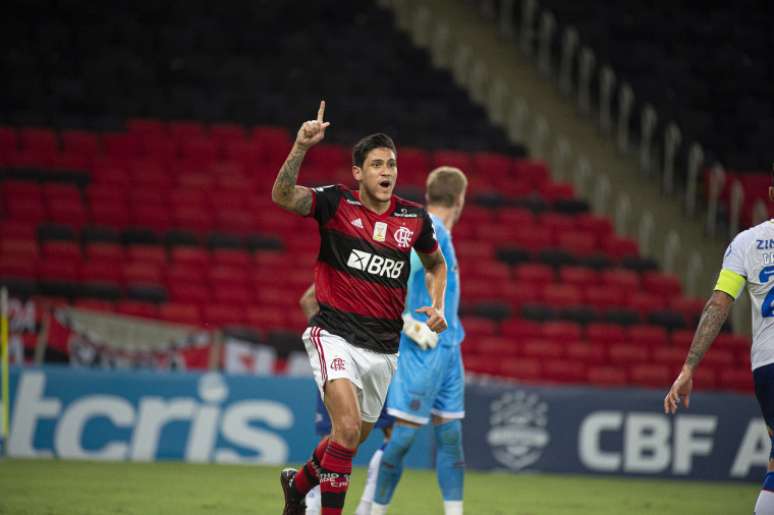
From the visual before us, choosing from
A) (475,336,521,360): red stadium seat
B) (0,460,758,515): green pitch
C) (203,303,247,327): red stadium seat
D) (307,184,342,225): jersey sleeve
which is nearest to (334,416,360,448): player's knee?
(307,184,342,225): jersey sleeve

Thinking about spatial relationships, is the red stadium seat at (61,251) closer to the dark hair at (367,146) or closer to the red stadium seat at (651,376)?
the red stadium seat at (651,376)

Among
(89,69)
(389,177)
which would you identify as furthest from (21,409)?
(89,69)

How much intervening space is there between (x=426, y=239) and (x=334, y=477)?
1.59 meters

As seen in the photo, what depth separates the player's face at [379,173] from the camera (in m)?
6.37

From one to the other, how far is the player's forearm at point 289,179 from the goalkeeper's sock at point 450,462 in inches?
85.5

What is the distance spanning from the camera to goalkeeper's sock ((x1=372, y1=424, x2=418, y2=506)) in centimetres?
722

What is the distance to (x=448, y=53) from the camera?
23.6m

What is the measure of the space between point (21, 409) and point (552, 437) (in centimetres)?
596

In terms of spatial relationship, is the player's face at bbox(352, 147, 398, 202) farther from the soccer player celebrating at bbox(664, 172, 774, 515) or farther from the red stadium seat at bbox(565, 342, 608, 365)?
the red stadium seat at bbox(565, 342, 608, 365)

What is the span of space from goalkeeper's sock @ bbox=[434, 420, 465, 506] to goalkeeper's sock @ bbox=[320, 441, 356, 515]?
4.58 ft

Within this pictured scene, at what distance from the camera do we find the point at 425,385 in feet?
23.8

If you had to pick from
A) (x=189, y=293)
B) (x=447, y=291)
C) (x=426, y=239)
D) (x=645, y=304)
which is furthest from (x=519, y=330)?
(x=426, y=239)

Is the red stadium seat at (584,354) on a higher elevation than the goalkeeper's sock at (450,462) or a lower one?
lower

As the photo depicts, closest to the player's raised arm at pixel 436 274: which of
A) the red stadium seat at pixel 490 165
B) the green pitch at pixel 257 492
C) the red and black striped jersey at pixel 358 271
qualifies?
the red and black striped jersey at pixel 358 271
